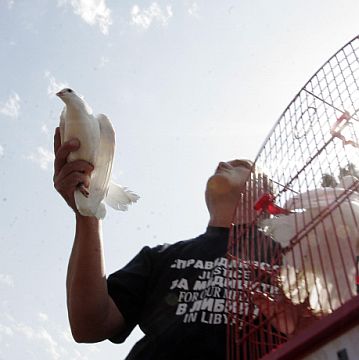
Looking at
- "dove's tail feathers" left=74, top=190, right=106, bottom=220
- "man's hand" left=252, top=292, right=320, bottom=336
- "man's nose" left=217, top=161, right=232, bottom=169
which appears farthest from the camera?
"man's nose" left=217, top=161, right=232, bottom=169

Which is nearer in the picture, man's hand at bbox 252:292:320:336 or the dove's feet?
man's hand at bbox 252:292:320:336

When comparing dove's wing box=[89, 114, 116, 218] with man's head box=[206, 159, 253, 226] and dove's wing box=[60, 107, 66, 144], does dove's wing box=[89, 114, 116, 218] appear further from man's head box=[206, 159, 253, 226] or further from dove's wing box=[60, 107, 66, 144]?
man's head box=[206, 159, 253, 226]

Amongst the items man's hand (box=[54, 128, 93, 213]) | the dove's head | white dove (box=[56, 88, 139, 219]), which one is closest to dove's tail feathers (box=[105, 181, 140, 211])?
white dove (box=[56, 88, 139, 219])

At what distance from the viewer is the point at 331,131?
3.44ft

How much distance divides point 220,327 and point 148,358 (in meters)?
0.20

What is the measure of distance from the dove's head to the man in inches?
4.4

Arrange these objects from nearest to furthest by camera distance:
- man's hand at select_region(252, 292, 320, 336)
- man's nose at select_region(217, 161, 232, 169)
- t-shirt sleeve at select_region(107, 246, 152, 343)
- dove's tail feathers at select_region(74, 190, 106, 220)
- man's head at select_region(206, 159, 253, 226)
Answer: man's hand at select_region(252, 292, 320, 336) < dove's tail feathers at select_region(74, 190, 106, 220) < t-shirt sleeve at select_region(107, 246, 152, 343) < man's head at select_region(206, 159, 253, 226) < man's nose at select_region(217, 161, 232, 169)

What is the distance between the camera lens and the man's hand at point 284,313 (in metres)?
0.89

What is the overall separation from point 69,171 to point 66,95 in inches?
7.7

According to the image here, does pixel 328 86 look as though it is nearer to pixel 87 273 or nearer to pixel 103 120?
pixel 103 120

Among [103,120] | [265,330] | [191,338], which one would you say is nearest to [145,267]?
[191,338]

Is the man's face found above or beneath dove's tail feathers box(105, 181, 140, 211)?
above

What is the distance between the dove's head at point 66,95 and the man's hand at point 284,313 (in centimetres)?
65

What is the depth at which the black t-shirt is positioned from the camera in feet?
4.04
